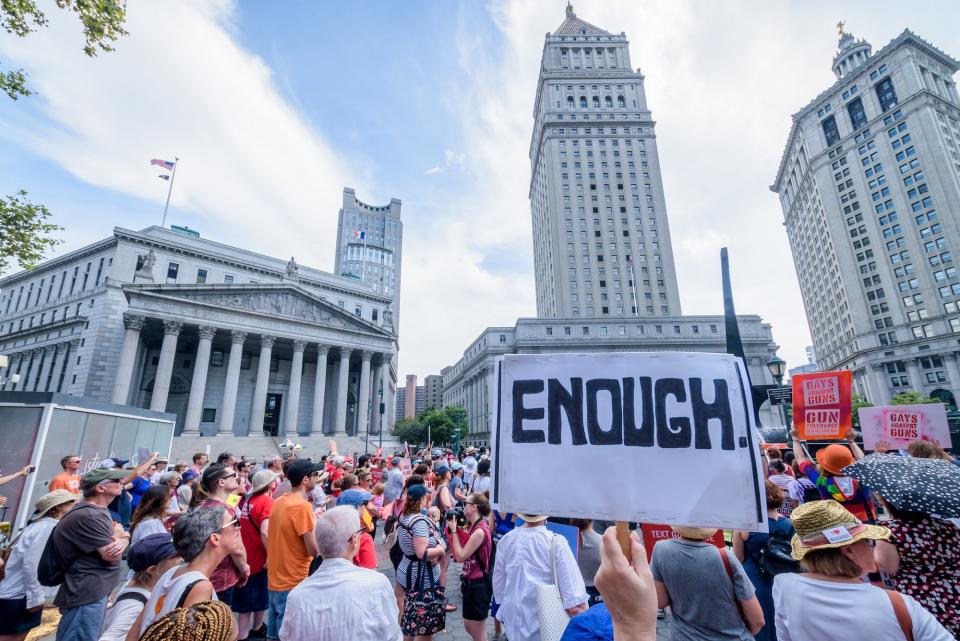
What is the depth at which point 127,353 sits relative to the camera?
33.9 meters

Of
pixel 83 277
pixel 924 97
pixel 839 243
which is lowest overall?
pixel 83 277

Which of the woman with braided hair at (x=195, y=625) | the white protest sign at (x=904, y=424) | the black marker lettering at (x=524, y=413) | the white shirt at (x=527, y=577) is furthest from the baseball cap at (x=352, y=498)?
the white protest sign at (x=904, y=424)

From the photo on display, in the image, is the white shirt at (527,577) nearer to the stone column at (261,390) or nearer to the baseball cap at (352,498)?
the baseball cap at (352,498)

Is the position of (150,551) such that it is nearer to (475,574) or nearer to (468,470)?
(475,574)

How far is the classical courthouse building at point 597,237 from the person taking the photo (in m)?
67.4

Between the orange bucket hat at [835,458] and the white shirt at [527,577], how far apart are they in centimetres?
425

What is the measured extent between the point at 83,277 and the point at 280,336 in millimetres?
29324

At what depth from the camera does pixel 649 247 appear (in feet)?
251

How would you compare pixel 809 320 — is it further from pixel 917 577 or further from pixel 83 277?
pixel 83 277

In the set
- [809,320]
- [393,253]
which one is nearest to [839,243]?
[809,320]

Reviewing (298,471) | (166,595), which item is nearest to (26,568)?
(298,471)

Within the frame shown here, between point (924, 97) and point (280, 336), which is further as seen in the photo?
point (924, 97)

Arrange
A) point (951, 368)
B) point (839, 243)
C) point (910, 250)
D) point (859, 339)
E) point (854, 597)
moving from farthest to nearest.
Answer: point (839, 243) < point (859, 339) < point (910, 250) < point (951, 368) < point (854, 597)

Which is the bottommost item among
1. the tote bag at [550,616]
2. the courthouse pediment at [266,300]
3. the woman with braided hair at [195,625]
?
the tote bag at [550,616]
